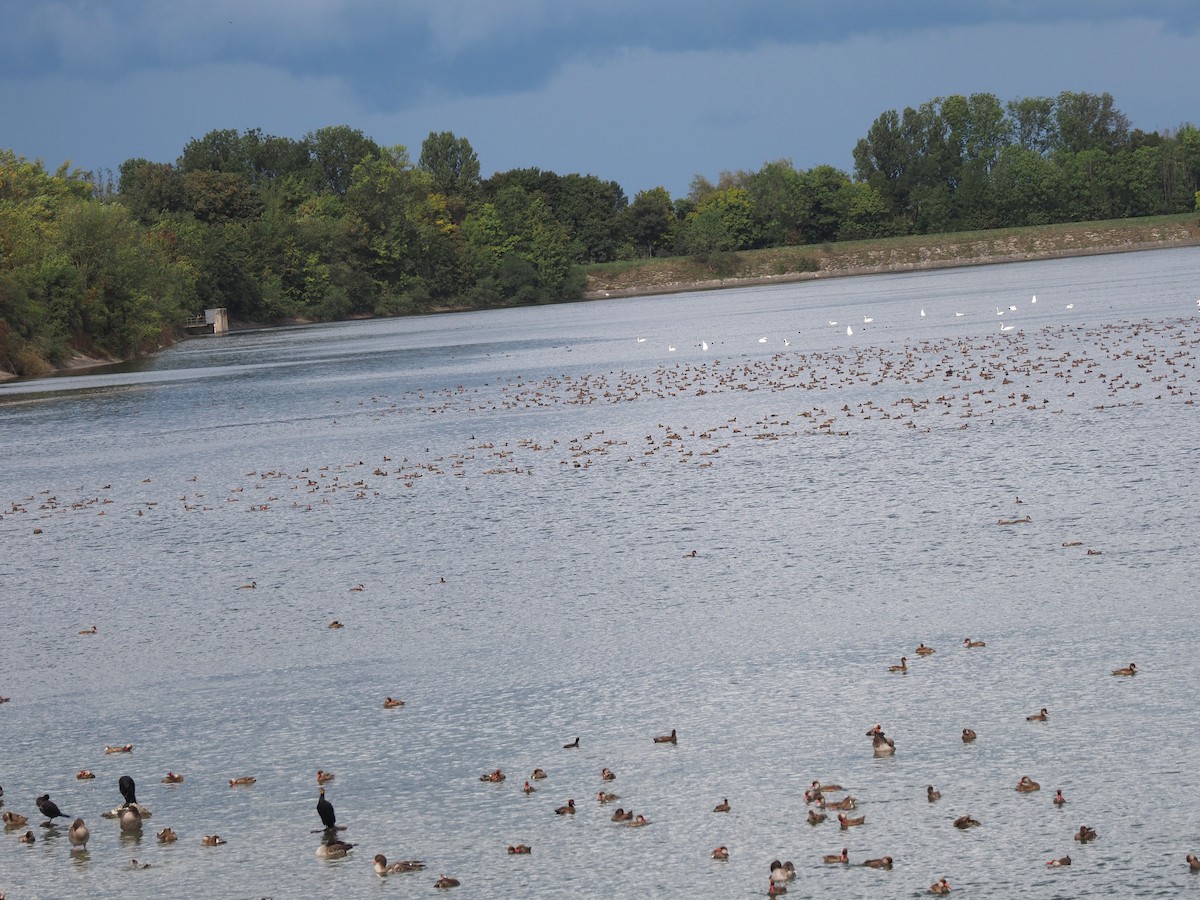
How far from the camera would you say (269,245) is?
17000 cm

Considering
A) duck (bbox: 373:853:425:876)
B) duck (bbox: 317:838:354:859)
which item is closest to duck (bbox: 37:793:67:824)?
duck (bbox: 317:838:354:859)

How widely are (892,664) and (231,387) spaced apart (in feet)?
182

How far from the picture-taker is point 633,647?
56.2ft

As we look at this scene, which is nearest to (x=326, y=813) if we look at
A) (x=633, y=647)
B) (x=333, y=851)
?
(x=333, y=851)

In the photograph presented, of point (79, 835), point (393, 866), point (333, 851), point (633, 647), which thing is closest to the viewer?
point (393, 866)

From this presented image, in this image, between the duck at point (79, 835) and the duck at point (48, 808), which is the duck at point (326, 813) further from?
the duck at point (48, 808)

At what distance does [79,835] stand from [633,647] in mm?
6717

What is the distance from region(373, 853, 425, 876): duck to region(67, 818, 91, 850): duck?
2.68m

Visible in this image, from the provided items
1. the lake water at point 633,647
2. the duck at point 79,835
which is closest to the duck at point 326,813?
the lake water at point 633,647

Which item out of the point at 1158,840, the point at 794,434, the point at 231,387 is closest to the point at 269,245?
the point at 231,387

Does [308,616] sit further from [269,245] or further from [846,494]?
[269,245]

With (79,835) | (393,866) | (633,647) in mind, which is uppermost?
(633,647)

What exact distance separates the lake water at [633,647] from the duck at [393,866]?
0.19 meters

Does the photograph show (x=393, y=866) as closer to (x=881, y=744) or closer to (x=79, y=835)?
(x=79, y=835)
